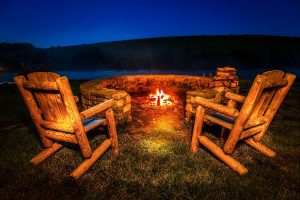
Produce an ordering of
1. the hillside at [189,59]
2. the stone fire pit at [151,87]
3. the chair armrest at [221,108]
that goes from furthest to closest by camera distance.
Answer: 1. the hillside at [189,59]
2. the stone fire pit at [151,87]
3. the chair armrest at [221,108]

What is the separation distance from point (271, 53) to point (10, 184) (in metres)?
26.9

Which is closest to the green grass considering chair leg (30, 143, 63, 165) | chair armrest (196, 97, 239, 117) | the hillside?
chair leg (30, 143, 63, 165)

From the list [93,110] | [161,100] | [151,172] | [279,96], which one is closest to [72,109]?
[93,110]

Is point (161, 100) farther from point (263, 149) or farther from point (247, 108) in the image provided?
point (247, 108)

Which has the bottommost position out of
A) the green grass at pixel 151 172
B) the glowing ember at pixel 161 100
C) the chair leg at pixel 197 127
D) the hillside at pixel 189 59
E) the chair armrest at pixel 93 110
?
the hillside at pixel 189 59

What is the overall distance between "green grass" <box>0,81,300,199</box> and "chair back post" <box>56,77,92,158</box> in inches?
20.1

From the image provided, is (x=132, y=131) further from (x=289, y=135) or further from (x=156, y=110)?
(x=289, y=135)

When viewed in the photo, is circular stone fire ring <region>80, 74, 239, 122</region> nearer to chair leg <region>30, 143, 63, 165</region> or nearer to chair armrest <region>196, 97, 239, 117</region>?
chair leg <region>30, 143, 63, 165</region>

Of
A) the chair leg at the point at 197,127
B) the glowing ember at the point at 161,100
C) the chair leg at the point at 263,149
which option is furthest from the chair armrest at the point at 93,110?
the glowing ember at the point at 161,100

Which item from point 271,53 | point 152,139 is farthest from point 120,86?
point 271,53

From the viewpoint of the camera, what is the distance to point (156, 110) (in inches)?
209

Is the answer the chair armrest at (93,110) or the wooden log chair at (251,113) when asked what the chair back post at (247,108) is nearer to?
the wooden log chair at (251,113)

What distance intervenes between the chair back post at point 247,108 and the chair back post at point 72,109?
75.7 inches

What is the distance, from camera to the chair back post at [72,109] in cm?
211
